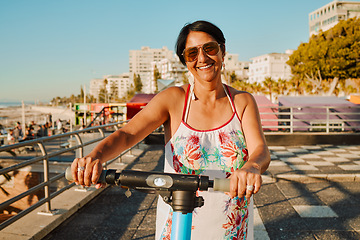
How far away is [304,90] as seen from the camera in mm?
50938

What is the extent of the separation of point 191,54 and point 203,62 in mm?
78

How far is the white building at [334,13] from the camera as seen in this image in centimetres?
7706

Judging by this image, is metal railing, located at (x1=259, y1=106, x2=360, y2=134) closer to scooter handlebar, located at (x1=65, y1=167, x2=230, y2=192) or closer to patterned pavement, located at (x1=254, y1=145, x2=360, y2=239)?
patterned pavement, located at (x1=254, y1=145, x2=360, y2=239)

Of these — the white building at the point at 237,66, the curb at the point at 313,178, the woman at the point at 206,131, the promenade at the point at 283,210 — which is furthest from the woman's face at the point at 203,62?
the white building at the point at 237,66

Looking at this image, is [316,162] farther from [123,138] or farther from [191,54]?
[123,138]

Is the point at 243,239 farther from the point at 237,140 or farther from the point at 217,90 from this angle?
the point at 217,90

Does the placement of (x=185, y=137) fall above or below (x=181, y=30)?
below

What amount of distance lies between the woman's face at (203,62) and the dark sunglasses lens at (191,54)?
0.02 meters

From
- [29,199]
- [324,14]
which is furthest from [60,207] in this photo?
[324,14]

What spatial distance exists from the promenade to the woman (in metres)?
1.90

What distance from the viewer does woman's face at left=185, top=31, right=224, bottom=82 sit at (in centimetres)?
149

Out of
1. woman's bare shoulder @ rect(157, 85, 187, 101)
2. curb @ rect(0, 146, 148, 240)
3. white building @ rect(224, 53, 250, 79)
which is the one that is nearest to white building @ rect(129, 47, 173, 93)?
white building @ rect(224, 53, 250, 79)

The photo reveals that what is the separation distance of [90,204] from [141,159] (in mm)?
3172

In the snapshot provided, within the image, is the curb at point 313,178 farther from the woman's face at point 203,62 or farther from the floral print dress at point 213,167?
the woman's face at point 203,62
